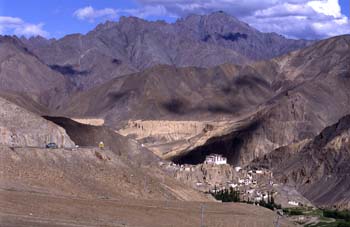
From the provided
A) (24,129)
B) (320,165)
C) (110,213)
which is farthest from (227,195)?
(110,213)

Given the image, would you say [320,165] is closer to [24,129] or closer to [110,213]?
[24,129]

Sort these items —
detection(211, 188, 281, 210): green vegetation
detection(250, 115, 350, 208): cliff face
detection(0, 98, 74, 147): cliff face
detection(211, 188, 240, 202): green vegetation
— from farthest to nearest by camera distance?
detection(250, 115, 350, 208): cliff face
detection(211, 188, 281, 210): green vegetation
detection(211, 188, 240, 202): green vegetation
detection(0, 98, 74, 147): cliff face

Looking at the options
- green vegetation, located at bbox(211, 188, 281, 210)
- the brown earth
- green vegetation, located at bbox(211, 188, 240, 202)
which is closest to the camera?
the brown earth

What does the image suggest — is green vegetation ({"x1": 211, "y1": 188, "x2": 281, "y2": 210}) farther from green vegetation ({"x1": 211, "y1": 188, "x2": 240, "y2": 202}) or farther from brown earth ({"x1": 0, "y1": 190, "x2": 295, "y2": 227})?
brown earth ({"x1": 0, "y1": 190, "x2": 295, "y2": 227})

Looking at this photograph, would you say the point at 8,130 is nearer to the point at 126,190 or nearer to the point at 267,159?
the point at 126,190

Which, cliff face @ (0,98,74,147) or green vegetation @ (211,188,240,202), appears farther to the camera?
green vegetation @ (211,188,240,202)

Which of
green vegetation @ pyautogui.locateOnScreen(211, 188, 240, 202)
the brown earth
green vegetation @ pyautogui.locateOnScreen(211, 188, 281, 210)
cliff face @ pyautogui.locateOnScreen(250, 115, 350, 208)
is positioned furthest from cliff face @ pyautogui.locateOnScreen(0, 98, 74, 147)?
cliff face @ pyautogui.locateOnScreen(250, 115, 350, 208)

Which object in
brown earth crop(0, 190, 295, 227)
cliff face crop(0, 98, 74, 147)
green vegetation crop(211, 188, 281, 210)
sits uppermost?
cliff face crop(0, 98, 74, 147)
